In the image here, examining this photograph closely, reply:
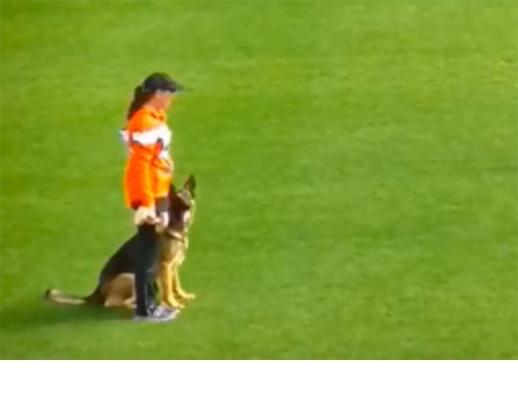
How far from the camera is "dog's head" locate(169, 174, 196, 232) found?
6.60 ft

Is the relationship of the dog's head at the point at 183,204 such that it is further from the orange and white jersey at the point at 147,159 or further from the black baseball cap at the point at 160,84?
the black baseball cap at the point at 160,84

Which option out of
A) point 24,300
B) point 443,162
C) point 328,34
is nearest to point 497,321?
point 443,162

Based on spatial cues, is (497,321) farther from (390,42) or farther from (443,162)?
(390,42)

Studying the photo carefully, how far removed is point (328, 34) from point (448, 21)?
22 cm

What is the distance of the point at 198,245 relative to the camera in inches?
79.6

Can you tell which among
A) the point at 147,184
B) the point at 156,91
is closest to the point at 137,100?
the point at 156,91

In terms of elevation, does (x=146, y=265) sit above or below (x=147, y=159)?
below

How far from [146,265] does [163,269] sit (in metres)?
0.03

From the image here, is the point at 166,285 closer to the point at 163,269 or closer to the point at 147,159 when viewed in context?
the point at 163,269

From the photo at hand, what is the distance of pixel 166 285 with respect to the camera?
6.60 feet

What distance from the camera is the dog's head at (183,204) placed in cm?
201

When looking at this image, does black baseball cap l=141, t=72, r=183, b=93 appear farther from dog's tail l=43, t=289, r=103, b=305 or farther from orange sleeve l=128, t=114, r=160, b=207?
dog's tail l=43, t=289, r=103, b=305

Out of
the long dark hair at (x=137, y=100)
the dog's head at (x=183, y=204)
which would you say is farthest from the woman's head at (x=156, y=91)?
the dog's head at (x=183, y=204)

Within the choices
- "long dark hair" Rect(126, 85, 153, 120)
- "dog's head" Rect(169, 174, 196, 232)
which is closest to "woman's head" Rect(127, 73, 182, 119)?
"long dark hair" Rect(126, 85, 153, 120)
